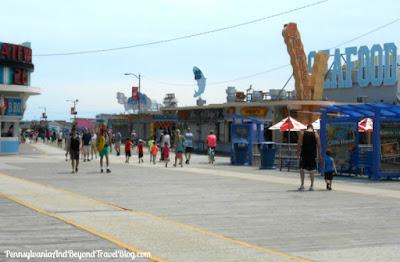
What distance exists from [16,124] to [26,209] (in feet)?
102

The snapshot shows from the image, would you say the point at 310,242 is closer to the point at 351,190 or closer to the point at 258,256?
the point at 258,256

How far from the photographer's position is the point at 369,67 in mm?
52375

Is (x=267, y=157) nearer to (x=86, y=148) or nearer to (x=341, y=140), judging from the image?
(x=341, y=140)

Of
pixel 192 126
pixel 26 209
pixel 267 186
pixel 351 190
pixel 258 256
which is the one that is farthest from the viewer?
pixel 192 126

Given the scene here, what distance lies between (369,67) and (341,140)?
3293cm

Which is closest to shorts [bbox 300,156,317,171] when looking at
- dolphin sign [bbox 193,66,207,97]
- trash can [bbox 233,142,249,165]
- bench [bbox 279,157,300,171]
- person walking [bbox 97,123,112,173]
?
person walking [bbox 97,123,112,173]

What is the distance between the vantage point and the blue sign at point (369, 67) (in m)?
50.1

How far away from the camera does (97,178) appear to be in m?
19.4

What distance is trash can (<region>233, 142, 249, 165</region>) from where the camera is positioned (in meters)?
28.5

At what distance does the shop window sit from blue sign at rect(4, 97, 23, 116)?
694 mm

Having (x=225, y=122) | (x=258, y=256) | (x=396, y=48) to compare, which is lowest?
(x=258, y=256)

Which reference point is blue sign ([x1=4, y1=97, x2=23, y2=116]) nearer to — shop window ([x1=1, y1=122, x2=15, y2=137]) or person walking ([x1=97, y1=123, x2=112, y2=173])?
shop window ([x1=1, y1=122, x2=15, y2=137])

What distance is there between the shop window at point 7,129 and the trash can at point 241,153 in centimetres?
1863

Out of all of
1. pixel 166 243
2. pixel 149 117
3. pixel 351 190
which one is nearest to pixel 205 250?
pixel 166 243
